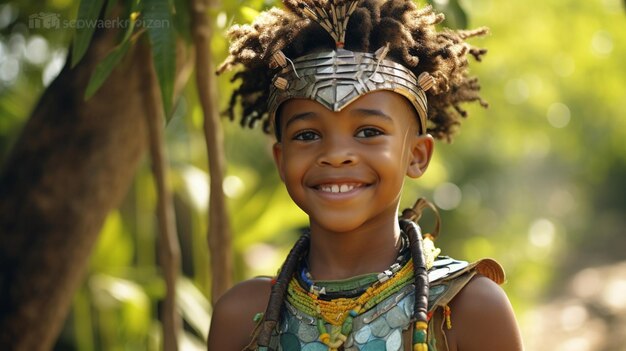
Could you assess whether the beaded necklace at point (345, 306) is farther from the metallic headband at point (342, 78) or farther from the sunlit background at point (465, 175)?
the sunlit background at point (465, 175)

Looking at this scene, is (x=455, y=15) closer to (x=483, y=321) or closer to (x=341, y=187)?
(x=341, y=187)

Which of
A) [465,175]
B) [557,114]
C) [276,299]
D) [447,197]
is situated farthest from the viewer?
[465,175]

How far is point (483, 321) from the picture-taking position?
7.46 ft

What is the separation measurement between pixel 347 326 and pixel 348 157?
39cm

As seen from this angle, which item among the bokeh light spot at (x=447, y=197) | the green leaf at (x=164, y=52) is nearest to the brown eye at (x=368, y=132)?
the green leaf at (x=164, y=52)

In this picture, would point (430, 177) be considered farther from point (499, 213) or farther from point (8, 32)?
point (499, 213)

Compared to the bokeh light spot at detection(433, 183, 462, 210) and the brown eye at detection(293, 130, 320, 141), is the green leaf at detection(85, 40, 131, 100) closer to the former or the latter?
the brown eye at detection(293, 130, 320, 141)

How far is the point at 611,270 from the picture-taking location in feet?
42.4

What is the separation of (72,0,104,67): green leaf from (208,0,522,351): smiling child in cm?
39

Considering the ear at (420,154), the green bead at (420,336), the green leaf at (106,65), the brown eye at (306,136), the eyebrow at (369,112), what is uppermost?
the green leaf at (106,65)

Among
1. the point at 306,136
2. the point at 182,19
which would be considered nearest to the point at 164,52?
the point at 182,19

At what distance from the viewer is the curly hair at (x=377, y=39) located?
2.40 m

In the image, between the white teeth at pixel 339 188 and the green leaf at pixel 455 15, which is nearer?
the white teeth at pixel 339 188

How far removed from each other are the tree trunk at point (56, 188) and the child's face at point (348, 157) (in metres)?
1.18
